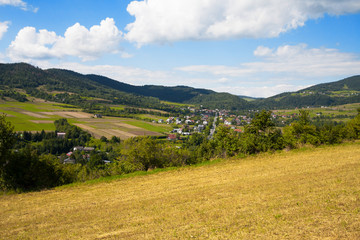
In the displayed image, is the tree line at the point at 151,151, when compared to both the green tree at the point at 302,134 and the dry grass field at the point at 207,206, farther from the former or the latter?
the dry grass field at the point at 207,206

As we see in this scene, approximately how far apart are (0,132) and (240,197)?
2110cm

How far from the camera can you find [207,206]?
40.9 feet

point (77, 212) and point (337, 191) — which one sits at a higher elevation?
point (337, 191)

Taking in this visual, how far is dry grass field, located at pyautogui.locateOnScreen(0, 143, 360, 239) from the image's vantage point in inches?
366

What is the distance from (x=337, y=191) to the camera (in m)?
12.3

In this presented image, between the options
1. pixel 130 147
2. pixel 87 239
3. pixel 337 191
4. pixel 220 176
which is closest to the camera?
pixel 87 239

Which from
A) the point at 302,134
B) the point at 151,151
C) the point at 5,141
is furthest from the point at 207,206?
the point at 302,134

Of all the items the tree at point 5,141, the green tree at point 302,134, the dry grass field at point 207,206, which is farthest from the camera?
the green tree at point 302,134

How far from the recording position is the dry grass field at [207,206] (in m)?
9.30

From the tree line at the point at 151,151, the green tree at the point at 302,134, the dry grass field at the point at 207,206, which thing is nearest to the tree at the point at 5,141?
the tree line at the point at 151,151

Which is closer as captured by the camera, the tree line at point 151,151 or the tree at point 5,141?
the tree at point 5,141

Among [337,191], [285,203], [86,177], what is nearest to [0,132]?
[86,177]

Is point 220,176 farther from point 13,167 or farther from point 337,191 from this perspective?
point 13,167

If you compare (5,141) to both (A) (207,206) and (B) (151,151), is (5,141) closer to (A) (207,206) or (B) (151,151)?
Result: (B) (151,151)
